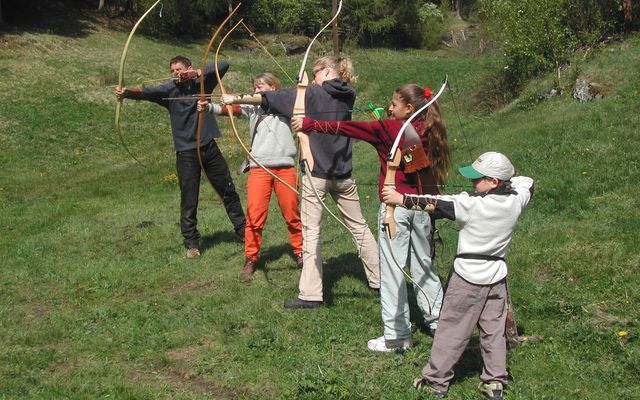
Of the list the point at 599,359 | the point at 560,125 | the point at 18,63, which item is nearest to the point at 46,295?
the point at 599,359

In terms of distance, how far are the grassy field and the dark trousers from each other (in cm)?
31

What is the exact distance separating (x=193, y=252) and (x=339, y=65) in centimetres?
293

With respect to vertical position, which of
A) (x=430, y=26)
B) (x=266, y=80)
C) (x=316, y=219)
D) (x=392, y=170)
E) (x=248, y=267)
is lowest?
(x=248, y=267)

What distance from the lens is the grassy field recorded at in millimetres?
4605

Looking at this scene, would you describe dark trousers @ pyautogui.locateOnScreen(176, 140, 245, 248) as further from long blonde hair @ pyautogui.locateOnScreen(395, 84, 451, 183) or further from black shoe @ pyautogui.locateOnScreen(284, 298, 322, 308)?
long blonde hair @ pyautogui.locateOnScreen(395, 84, 451, 183)

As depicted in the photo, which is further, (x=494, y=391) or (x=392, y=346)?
(x=392, y=346)

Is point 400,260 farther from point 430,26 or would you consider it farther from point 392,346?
point 430,26

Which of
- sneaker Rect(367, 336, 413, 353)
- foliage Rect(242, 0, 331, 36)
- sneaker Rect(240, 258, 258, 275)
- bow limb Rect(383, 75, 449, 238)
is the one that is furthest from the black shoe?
foliage Rect(242, 0, 331, 36)

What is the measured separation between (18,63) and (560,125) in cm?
1841

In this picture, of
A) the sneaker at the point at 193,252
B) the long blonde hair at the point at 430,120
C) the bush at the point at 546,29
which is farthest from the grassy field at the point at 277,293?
the bush at the point at 546,29

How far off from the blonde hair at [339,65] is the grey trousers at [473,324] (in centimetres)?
202

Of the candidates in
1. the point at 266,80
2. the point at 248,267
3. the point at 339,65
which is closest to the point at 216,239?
the point at 248,267

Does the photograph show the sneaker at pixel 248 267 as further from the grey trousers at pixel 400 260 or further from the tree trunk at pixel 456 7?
the tree trunk at pixel 456 7

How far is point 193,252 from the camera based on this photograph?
25.1 ft
